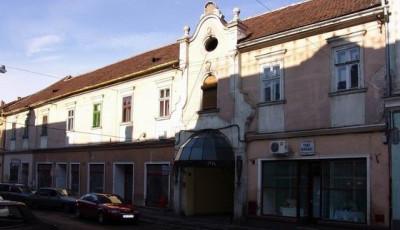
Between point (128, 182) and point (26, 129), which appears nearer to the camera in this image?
point (128, 182)

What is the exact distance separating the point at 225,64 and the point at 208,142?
3602 mm

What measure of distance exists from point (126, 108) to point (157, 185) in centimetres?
559

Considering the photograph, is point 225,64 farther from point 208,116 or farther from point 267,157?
point 267,157

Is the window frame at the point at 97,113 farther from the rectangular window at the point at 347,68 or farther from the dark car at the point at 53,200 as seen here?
the rectangular window at the point at 347,68

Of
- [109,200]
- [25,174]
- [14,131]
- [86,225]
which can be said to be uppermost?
[14,131]

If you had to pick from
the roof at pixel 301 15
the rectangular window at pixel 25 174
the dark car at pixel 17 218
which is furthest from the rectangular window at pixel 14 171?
the dark car at pixel 17 218

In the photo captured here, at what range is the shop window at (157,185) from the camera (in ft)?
91.3

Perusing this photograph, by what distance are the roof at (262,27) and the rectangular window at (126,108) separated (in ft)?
4.83

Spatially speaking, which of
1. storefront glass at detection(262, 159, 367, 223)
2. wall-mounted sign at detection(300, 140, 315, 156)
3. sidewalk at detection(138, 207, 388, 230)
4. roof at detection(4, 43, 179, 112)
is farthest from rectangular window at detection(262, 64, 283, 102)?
roof at detection(4, 43, 179, 112)

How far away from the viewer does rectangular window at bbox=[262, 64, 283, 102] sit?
22.1m

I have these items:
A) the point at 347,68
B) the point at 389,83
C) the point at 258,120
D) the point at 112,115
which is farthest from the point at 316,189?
the point at 112,115

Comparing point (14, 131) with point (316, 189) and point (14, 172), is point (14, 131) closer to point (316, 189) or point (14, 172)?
point (14, 172)

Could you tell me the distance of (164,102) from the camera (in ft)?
93.5

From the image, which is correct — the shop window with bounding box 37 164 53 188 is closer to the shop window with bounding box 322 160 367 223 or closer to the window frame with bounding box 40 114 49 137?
the window frame with bounding box 40 114 49 137
